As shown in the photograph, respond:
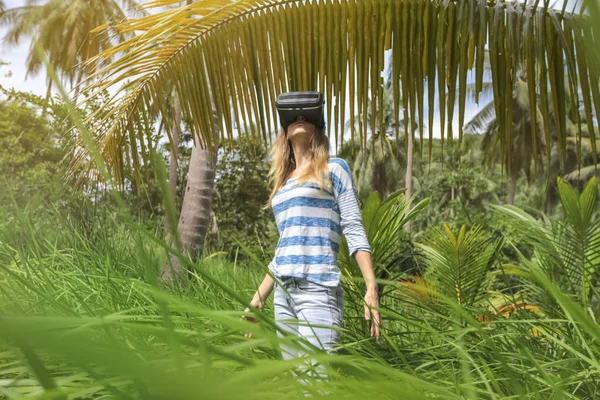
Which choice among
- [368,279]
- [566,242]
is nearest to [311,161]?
[368,279]

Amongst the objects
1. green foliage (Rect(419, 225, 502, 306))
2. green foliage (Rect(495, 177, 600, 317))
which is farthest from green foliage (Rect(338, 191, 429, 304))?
green foliage (Rect(495, 177, 600, 317))

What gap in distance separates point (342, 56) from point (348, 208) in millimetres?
900

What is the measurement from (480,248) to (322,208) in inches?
52.6

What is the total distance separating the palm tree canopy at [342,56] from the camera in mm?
2180

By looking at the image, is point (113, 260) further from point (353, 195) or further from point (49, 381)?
point (49, 381)

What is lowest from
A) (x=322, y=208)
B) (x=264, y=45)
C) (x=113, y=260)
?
(x=113, y=260)

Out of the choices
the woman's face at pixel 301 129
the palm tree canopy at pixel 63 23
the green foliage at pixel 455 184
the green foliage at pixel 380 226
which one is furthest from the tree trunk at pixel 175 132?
the green foliage at pixel 455 184

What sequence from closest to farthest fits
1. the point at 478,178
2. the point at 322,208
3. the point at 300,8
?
the point at 322,208 → the point at 300,8 → the point at 478,178

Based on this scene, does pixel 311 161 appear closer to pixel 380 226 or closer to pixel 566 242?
pixel 380 226

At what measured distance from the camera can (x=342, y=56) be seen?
8.17ft

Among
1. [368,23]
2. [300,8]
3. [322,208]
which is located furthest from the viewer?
[300,8]

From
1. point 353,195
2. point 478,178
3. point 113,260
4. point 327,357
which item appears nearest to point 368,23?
point 353,195

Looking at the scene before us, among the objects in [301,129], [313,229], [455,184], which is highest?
[301,129]

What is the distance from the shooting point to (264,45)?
266 cm
